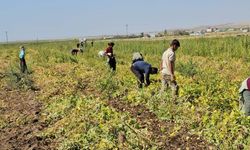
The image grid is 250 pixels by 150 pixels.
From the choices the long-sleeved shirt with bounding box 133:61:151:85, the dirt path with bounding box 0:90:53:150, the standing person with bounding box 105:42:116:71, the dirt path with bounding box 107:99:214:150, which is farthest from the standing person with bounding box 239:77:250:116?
the standing person with bounding box 105:42:116:71

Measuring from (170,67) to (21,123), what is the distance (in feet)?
12.2

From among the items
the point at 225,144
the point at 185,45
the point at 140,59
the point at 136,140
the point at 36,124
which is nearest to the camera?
the point at 225,144

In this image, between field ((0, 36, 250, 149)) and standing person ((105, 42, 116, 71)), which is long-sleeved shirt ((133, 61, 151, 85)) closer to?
field ((0, 36, 250, 149))

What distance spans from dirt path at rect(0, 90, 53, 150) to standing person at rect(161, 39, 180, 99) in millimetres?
3150

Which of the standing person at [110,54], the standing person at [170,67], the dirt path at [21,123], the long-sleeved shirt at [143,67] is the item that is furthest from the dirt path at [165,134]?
the standing person at [110,54]

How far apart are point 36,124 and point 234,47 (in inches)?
672

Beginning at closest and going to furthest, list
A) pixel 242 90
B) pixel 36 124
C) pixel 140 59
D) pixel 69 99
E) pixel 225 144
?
pixel 225 144 < pixel 242 90 < pixel 36 124 < pixel 69 99 < pixel 140 59

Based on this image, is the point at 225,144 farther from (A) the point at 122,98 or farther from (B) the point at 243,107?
(A) the point at 122,98

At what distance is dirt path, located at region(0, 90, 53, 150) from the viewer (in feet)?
28.4

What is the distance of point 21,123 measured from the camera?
1053 centimetres

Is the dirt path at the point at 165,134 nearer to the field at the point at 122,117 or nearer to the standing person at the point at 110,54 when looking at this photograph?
the field at the point at 122,117

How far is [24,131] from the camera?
9.71m

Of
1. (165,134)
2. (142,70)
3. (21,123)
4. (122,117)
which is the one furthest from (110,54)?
(165,134)

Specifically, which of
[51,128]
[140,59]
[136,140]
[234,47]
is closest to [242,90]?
[136,140]
